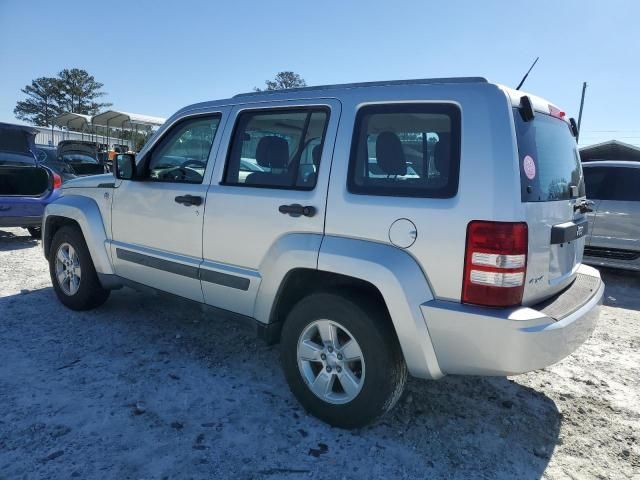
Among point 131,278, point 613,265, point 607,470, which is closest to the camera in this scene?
point 607,470

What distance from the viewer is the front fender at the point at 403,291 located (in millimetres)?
2328

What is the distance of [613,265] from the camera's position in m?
6.73

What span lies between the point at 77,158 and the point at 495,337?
13820 millimetres

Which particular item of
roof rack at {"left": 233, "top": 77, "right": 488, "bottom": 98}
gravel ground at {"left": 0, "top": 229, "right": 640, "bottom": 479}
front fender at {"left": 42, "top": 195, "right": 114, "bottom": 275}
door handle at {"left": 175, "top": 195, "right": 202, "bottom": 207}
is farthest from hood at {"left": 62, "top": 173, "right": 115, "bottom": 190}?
roof rack at {"left": 233, "top": 77, "right": 488, "bottom": 98}

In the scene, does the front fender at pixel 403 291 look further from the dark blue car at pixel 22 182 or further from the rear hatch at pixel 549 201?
the dark blue car at pixel 22 182

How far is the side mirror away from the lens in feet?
12.2

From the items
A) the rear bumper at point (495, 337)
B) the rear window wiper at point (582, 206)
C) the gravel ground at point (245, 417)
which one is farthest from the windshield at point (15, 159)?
the rear window wiper at point (582, 206)

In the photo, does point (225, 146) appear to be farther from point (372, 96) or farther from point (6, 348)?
point (6, 348)

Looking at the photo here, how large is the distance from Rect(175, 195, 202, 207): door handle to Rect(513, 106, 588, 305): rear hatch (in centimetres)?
215

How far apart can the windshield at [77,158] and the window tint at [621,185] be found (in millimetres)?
12808

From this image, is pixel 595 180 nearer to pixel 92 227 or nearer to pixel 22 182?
pixel 92 227

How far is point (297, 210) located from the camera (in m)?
2.74

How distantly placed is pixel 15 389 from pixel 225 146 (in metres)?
2.17

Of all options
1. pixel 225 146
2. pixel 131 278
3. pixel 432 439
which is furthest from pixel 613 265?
pixel 131 278
